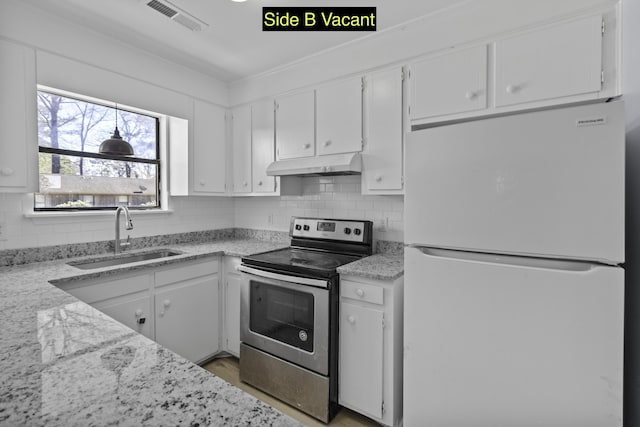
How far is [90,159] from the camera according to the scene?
249 centimetres

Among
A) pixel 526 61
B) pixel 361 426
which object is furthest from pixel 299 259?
pixel 526 61

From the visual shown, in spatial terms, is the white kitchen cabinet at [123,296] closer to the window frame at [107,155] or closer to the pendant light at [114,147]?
the window frame at [107,155]

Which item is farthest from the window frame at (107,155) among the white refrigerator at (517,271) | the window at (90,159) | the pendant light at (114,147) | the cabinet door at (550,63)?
the cabinet door at (550,63)

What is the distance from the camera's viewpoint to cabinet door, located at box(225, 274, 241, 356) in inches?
102

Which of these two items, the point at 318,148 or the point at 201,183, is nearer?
the point at 318,148

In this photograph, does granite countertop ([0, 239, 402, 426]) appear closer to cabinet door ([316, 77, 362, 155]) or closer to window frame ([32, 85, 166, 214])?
window frame ([32, 85, 166, 214])

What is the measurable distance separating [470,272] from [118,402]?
134 cm

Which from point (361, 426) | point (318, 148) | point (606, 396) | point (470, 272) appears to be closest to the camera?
point (606, 396)

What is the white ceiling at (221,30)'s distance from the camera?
1.88 metres

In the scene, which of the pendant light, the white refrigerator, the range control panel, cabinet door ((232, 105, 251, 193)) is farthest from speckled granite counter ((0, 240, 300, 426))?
cabinet door ((232, 105, 251, 193))

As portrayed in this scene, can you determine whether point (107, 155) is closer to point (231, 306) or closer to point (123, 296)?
point (123, 296)

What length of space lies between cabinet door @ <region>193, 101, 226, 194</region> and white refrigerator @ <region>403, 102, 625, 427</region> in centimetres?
204

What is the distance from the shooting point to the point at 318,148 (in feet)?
8.20

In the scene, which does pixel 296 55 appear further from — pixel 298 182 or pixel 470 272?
pixel 470 272
